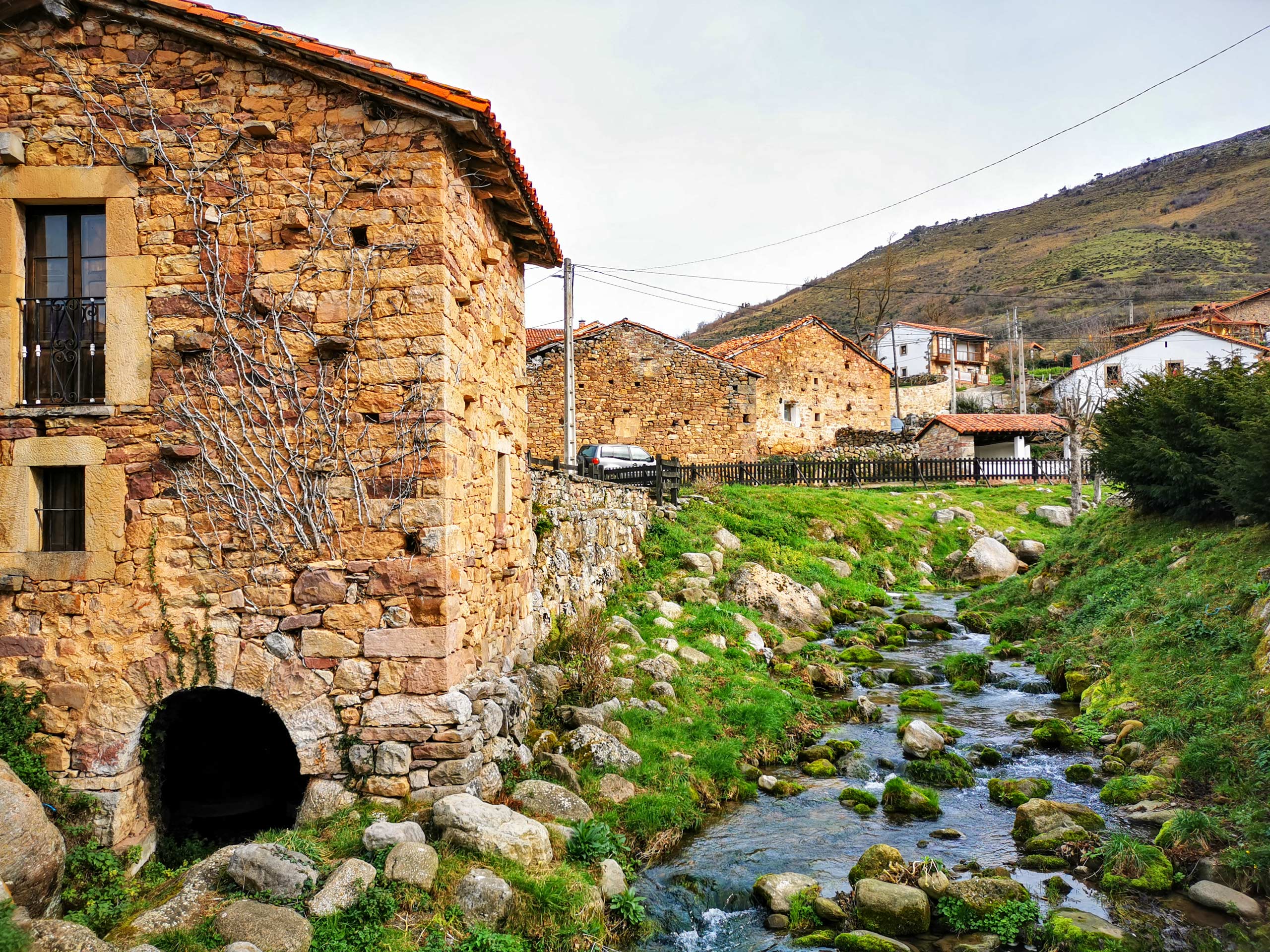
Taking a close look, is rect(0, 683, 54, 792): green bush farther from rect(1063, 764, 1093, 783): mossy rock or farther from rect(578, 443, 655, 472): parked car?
rect(578, 443, 655, 472): parked car

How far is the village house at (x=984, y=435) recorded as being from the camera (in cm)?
3183

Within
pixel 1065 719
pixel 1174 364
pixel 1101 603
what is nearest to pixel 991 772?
pixel 1065 719

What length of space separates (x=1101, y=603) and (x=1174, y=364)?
30536 mm

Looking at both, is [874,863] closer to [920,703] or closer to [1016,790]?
[1016,790]

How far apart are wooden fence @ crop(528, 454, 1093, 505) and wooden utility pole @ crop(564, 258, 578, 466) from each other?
421cm

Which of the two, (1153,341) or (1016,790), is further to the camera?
(1153,341)

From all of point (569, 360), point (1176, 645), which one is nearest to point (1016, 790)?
point (1176, 645)

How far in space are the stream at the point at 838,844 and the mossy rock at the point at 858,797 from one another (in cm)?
11

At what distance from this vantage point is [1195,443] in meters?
13.7

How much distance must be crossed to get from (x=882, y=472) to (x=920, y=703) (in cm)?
1730

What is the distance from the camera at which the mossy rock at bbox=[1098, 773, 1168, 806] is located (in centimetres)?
839

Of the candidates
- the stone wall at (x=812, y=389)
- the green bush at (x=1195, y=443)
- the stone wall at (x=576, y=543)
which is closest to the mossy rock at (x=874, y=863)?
the stone wall at (x=576, y=543)

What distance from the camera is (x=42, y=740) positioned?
676 centimetres

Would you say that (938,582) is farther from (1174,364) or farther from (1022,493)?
(1174,364)
